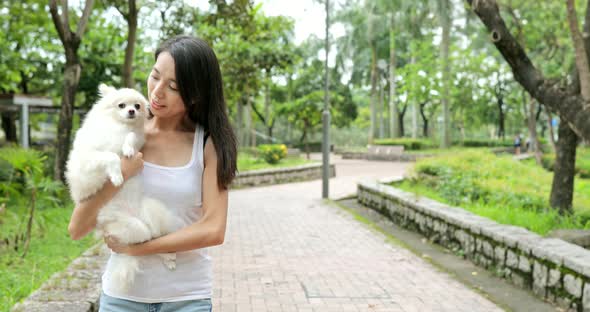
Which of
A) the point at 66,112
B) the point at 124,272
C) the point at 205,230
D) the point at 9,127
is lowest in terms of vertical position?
the point at 124,272

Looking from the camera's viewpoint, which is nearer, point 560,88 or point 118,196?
point 118,196

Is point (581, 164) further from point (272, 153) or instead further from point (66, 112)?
point (66, 112)

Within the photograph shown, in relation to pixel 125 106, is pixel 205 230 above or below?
below

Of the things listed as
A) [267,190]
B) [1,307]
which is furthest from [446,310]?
[267,190]

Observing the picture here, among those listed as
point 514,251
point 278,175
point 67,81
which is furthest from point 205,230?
point 278,175

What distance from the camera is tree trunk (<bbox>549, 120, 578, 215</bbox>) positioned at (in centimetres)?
883

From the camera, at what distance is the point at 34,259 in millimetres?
6324

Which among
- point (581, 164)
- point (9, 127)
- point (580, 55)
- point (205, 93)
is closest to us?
point (205, 93)

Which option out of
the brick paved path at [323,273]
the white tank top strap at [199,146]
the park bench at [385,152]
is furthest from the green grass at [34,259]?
the park bench at [385,152]

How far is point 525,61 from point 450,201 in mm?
3902

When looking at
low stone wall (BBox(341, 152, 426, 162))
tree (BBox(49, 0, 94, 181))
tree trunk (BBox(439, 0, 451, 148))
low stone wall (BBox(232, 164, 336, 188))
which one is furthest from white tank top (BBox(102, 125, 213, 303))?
tree trunk (BBox(439, 0, 451, 148))

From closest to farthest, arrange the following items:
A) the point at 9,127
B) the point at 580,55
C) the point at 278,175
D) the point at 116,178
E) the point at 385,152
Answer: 1. the point at 116,178
2. the point at 580,55
3. the point at 9,127
4. the point at 278,175
5. the point at 385,152

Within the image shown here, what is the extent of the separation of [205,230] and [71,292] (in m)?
2.68

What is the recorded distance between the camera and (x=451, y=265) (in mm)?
7828
